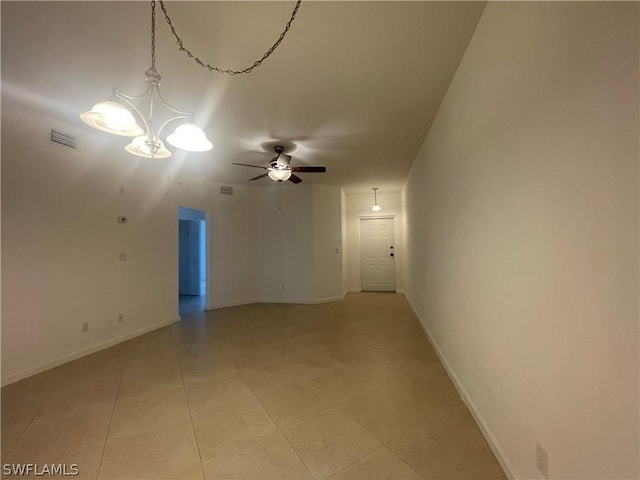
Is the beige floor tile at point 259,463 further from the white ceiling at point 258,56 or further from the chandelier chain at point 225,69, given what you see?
the white ceiling at point 258,56

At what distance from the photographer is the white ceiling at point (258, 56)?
1562 millimetres

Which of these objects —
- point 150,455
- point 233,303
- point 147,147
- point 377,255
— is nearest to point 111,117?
point 147,147

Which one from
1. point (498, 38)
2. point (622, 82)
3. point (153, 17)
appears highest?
point (153, 17)

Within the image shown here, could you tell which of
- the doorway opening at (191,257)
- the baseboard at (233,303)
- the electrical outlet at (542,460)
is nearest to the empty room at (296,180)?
the electrical outlet at (542,460)

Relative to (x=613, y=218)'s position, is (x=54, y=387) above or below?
below

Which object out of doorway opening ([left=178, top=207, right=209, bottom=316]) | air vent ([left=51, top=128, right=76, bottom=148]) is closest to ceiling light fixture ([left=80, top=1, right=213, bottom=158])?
air vent ([left=51, top=128, right=76, bottom=148])

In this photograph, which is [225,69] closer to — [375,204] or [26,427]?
[26,427]

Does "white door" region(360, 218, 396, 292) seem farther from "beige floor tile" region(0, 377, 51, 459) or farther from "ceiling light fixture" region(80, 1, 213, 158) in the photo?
"beige floor tile" region(0, 377, 51, 459)

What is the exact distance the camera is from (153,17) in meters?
1.53

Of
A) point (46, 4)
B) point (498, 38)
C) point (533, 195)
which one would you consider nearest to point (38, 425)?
point (46, 4)

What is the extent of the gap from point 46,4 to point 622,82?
9.13 feet

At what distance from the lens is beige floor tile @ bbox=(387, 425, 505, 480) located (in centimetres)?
139

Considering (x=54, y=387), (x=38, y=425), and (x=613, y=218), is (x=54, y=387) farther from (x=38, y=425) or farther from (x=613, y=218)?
(x=613, y=218)

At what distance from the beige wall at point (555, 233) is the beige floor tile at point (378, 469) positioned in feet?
1.79
